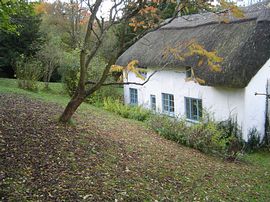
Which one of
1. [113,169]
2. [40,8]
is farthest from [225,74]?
[113,169]

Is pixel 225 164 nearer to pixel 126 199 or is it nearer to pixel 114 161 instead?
pixel 114 161

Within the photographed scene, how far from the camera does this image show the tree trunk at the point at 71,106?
7.77m

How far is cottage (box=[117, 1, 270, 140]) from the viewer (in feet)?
36.4

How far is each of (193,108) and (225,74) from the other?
9.98 feet

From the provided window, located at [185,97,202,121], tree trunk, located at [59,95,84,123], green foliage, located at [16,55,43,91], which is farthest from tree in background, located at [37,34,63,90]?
tree trunk, located at [59,95,84,123]

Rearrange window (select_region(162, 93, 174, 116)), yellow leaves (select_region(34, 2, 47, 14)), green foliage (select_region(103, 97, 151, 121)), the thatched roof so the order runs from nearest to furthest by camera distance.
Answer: yellow leaves (select_region(34, 2, 47, 14)), the thatched roof, green foliage (select_region(103, 97, 151, 121)), window (select_region(162, 93, 174, 116))

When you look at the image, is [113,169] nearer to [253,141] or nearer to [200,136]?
[200,136]

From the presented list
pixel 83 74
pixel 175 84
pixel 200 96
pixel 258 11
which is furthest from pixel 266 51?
pixel 83 74

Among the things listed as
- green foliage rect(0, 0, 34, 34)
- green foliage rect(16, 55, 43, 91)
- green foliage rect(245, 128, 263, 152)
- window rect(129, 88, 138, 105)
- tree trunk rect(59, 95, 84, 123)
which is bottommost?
green foliage rect(245, 128, 263, 152)

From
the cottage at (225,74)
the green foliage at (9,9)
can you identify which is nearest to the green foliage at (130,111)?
the cottage at (225,74)

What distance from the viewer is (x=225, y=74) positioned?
36.8 ft

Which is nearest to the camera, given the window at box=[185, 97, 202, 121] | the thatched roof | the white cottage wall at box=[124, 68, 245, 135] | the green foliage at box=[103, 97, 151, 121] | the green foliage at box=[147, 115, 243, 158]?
the green foliage at box=[147, 115, 243, 158]

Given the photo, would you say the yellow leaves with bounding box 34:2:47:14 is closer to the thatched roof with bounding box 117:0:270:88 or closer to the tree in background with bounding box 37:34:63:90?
the thatched roof with bounding box 117:0:270:88

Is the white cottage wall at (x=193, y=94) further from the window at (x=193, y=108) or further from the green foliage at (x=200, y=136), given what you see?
the green foliage at (x=200, y=136)
